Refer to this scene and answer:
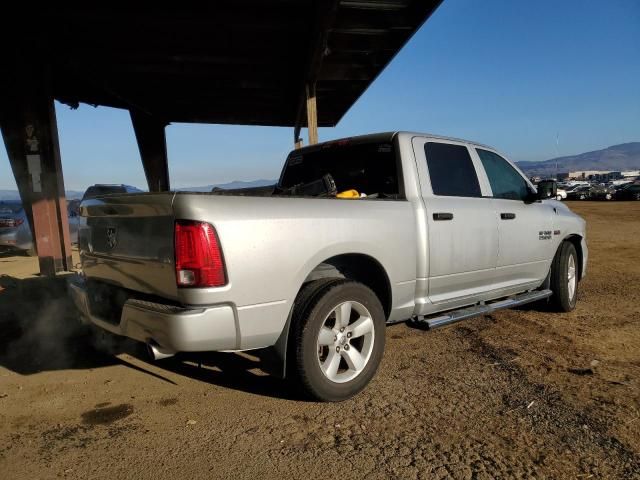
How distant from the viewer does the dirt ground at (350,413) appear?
252cm

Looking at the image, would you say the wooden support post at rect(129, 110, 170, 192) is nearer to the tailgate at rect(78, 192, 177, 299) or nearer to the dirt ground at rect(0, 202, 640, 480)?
the dirt ground at rect(0, 202, 640, 480)

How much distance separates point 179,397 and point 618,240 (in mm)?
12919

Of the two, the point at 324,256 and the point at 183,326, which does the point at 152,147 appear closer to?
the point at 324,256

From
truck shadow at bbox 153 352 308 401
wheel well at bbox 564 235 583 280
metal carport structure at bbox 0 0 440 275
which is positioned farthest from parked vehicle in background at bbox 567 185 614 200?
truck shadow at bbox 153 352 308 401

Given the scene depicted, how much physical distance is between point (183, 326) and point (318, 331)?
2.80 feet

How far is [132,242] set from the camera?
9.95ft

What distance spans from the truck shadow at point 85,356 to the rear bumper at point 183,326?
52 centimetres

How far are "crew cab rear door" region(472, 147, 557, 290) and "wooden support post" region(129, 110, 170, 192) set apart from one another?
12.6 metres

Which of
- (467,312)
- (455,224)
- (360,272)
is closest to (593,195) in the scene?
(467,312)

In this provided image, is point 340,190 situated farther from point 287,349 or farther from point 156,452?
point 156,452

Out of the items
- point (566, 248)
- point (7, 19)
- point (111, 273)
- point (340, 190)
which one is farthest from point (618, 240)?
point (7, 19)

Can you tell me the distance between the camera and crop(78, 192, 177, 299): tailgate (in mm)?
2768

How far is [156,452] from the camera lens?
266cm

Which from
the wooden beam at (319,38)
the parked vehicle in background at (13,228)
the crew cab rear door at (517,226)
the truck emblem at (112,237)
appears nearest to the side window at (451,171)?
the crew cab rear door at (517,226)
